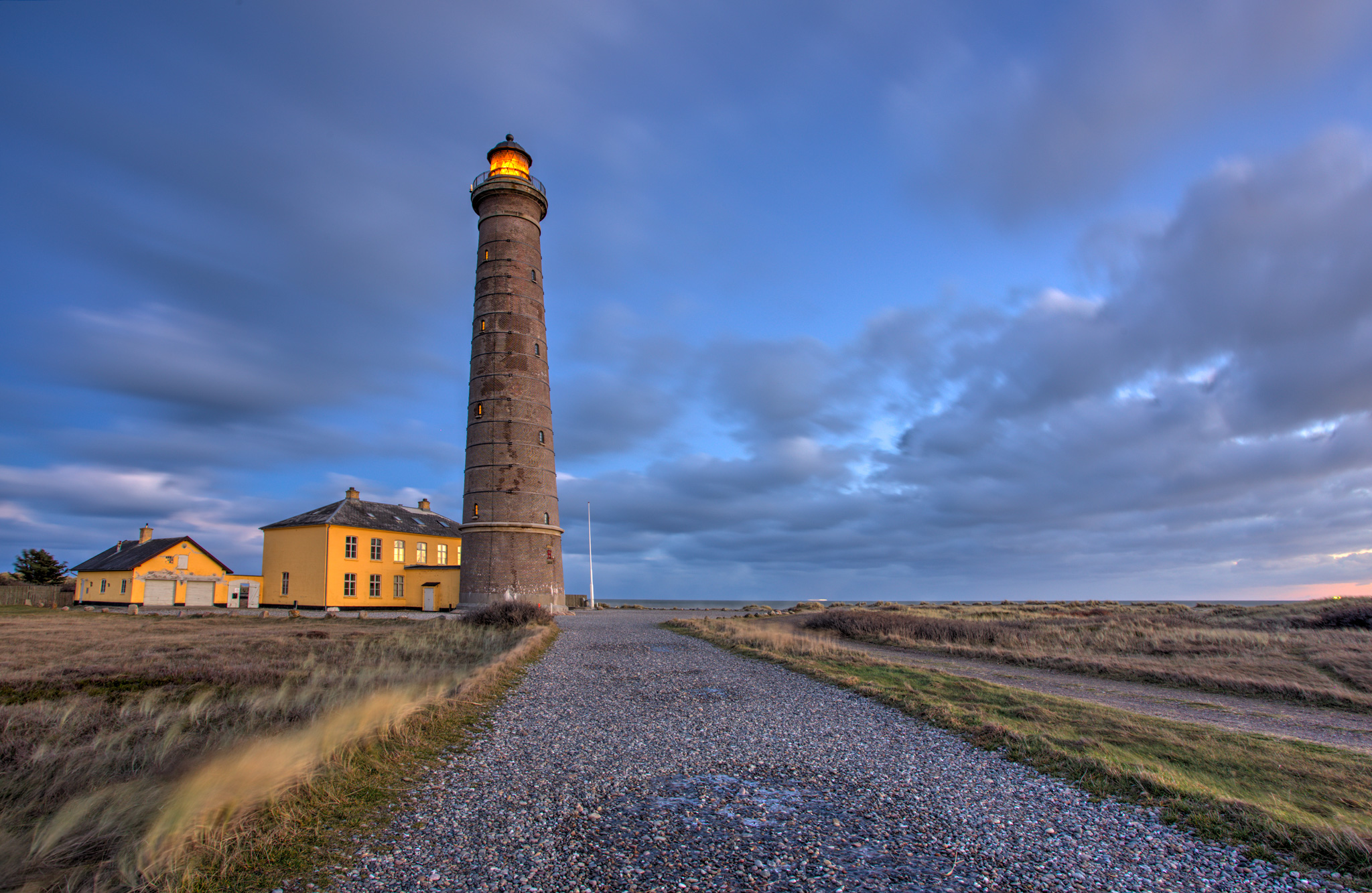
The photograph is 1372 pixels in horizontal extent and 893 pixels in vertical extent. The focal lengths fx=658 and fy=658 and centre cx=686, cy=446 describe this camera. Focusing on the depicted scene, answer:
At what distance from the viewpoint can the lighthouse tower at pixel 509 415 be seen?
97.3 ft

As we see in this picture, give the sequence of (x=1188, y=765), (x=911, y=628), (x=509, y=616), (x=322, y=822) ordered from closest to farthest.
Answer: (x=322, y=822)
(x=1188, y=765)
(x=911, y=628)
(x=509, y=616)

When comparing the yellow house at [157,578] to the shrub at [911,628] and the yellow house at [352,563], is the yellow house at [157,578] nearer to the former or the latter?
the yellow house at [352,563]

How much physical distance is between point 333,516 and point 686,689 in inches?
1198

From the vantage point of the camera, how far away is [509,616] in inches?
975

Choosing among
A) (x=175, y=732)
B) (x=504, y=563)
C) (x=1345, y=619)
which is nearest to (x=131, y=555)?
(x=504, y=563)

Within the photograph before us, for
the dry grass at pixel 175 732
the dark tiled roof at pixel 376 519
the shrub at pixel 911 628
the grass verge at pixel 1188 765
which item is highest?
the dark tiled roof at pixel 376 519

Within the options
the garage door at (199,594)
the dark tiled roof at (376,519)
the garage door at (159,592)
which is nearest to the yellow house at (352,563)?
the dark tiled roof at (376,519)

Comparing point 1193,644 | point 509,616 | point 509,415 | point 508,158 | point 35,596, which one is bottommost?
point 1193,644

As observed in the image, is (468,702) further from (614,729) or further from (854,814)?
(854,814)

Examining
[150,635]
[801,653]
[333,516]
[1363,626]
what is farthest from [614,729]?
[333,516]

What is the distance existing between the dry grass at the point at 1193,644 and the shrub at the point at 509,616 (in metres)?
11.5

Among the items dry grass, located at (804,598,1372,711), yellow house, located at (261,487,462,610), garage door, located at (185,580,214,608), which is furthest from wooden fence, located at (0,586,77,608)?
dry grass, located at (804,598,1372,711)

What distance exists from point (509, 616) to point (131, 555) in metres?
31.4

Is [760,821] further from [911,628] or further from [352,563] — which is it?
[352,563]
